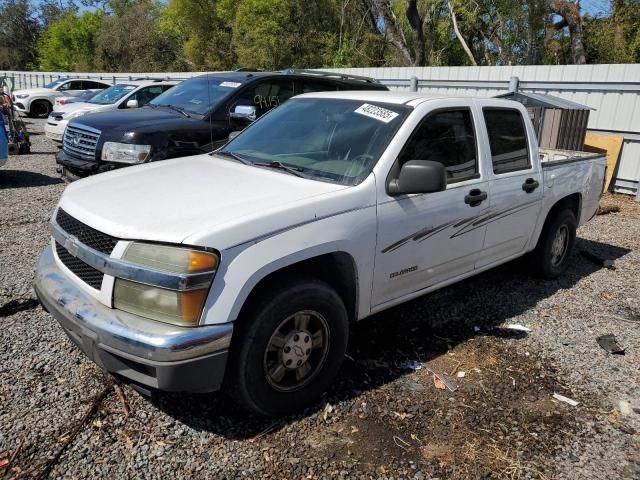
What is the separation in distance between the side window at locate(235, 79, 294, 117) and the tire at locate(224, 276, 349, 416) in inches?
188

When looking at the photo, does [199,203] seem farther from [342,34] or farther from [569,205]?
[342,34]

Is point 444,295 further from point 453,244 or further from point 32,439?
point 32,439

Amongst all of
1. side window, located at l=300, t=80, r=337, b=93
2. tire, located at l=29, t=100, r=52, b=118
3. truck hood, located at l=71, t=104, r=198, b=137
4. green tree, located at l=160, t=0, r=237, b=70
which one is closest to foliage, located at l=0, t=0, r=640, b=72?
green tree, located at l=160, t=0, r=237, b=70

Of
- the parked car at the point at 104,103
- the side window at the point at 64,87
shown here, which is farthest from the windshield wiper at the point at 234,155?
the side window at the point at 64,87

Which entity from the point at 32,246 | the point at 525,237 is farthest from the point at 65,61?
the point at 525,237

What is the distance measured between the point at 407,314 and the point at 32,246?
4110mm

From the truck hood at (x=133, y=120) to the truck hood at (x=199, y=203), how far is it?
9.99 feet

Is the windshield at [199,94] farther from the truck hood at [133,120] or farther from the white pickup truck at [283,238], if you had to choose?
the white pickup truck at [283,238]

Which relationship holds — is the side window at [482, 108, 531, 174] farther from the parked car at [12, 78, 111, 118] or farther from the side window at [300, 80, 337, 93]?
the parked car at [12, 78, 111, 118]

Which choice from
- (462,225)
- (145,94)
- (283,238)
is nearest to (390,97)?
(462,225)

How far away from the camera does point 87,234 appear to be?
286cm

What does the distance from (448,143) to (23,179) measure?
8.42 m

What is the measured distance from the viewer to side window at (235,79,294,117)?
725cm

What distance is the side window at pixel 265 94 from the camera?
725cm
